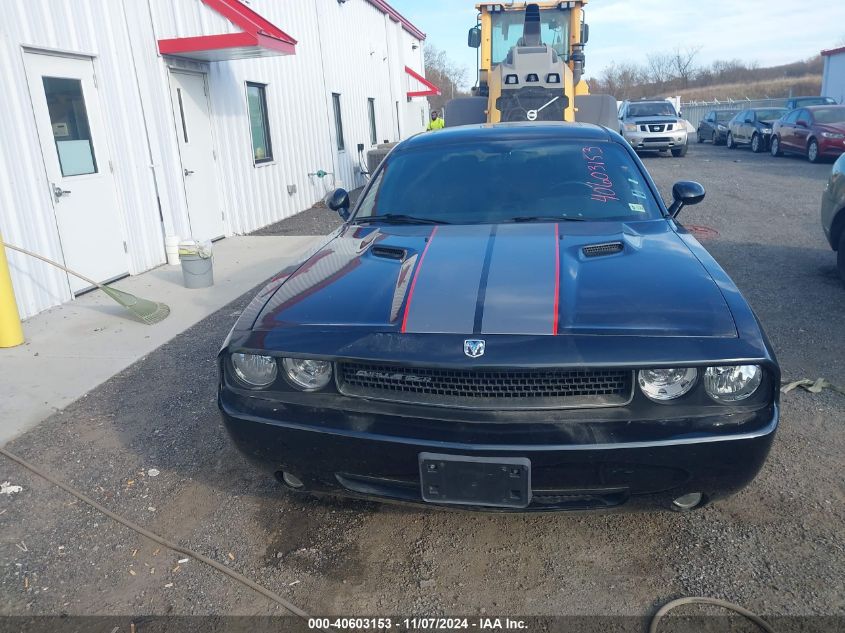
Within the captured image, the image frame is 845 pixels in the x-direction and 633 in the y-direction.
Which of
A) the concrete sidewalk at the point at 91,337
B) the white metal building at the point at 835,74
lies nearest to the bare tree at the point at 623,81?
the white metal building at the point at 835,74

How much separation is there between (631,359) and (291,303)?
139 cm

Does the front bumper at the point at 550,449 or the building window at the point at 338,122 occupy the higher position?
the building window at the point at 338,122

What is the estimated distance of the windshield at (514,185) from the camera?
140 inches

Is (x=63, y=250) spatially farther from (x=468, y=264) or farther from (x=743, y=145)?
(x=743, y=145)

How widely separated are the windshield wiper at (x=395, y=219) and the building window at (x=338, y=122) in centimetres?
1292

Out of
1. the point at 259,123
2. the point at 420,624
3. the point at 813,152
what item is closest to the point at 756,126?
the point at 813,152

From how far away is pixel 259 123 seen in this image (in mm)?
11461

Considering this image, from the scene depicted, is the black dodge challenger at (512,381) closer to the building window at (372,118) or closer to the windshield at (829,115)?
the windshield at (829,115)

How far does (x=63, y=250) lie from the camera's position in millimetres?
6402

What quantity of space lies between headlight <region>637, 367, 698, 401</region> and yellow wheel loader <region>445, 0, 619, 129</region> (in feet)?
29.4

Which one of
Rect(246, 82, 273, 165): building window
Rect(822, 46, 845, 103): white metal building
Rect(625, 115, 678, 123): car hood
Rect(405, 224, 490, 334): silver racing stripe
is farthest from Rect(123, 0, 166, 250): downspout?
Rect(822, 46, 845, 103): white metal building

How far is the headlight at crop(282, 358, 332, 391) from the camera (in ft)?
8.21

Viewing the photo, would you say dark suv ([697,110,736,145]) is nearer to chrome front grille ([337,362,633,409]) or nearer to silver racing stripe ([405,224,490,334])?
silver racing stripe ([405,224,490,334])

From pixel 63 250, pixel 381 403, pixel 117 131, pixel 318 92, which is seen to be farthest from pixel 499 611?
pixel 318 92
